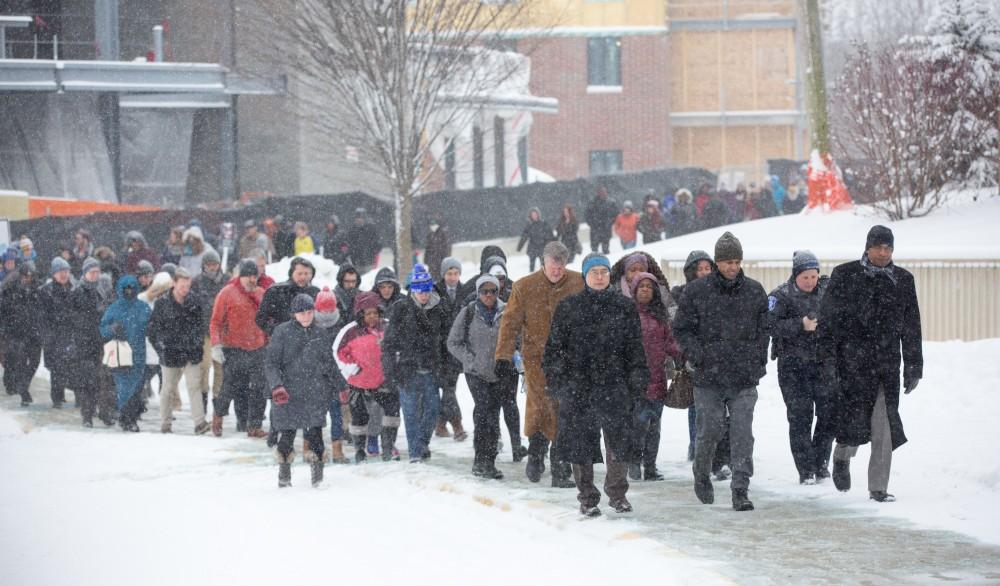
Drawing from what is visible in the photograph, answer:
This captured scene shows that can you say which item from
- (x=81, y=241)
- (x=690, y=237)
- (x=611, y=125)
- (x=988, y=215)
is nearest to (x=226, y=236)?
(x=81, y=241)

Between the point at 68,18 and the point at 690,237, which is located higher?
the point at 68,18

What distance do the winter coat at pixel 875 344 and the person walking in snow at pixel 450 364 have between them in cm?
406

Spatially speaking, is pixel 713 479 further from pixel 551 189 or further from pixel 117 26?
pixel 117 26

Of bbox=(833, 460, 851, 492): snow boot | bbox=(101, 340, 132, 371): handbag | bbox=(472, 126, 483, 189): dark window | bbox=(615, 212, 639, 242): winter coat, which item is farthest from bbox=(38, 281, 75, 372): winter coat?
bbox=(472, 126, 483, 189): dark window

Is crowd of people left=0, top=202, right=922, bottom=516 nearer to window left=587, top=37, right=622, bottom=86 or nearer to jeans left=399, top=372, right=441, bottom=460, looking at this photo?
jeans left=399, top=372, right=441, bottom=460

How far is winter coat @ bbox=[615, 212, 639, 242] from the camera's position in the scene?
31.2m

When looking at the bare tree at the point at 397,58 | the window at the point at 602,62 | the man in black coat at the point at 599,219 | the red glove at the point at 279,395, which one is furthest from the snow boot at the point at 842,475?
the window at the point at 602,62

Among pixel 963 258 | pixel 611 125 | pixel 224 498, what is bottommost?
pixel 224 498

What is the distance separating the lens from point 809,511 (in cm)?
990

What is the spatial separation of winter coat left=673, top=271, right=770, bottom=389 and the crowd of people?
0.01 metres

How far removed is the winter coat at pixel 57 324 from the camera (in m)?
17.2

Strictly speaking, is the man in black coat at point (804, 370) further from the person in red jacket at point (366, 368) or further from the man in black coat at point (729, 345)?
the person in red jacket at point (366, 368)

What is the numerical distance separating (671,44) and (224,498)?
152ft

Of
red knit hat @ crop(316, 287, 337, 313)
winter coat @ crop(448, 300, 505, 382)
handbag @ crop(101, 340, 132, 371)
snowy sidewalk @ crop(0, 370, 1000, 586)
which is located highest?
red knit hat @ crop(316, 287, 337, 313)
